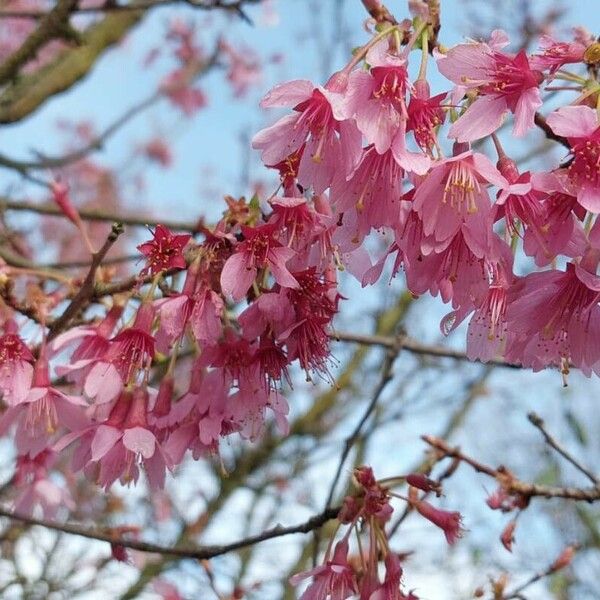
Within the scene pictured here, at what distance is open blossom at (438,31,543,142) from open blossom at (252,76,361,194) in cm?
20

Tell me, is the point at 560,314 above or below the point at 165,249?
below

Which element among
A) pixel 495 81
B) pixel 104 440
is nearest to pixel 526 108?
pixel 495 81

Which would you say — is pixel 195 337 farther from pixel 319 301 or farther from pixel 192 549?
pixel 192 549

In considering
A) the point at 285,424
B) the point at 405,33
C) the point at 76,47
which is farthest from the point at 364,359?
the point at 405,33

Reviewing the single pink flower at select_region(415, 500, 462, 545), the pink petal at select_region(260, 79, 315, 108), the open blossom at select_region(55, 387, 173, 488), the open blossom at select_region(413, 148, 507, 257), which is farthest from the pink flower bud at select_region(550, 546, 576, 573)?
the pink petal at select_region(260, 79, 315, 108)

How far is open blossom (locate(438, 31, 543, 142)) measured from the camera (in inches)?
54.3

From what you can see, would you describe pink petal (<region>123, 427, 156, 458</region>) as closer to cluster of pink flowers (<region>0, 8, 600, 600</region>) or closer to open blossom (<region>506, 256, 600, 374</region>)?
cluster of pink flowers (<region>0, 8, 600, 600</region>)

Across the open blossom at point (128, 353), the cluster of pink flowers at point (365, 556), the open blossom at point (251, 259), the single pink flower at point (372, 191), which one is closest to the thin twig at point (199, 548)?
the cluster of pink flowers at point (365, 556)

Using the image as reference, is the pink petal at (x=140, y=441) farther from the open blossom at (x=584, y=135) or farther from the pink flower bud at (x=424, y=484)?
the open blossom at (x=584, y=135)

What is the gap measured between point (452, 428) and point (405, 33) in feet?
25.0

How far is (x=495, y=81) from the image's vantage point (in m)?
1.40

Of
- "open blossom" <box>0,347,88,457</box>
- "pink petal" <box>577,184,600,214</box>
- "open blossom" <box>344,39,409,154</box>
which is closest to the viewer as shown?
"pink petal" <box>577,184,600,214</box>

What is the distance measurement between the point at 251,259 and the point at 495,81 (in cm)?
56

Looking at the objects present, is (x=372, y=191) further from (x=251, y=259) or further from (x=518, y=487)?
(x=518, y=487)
